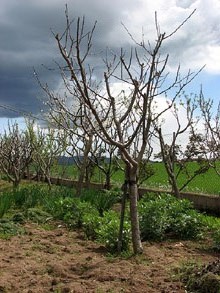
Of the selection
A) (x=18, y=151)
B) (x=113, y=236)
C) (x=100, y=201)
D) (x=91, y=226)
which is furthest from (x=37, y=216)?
(x=18, y=151)

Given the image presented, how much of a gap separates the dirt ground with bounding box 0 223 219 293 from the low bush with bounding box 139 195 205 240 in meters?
0.25

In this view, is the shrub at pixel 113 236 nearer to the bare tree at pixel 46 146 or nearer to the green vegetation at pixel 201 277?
the green vegetation at pixel 201 277

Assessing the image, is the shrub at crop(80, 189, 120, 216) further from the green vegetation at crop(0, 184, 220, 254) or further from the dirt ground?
the dirt ground

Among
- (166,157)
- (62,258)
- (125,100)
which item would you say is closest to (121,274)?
(62,258)

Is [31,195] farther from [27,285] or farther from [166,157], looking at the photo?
[27,285]

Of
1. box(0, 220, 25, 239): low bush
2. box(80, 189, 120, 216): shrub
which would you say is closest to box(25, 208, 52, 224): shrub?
box(0, 220, 25, 239): low bush

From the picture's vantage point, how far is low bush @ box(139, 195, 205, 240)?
22.0ft

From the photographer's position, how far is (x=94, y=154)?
15648 millimetres

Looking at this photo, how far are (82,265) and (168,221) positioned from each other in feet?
6.85

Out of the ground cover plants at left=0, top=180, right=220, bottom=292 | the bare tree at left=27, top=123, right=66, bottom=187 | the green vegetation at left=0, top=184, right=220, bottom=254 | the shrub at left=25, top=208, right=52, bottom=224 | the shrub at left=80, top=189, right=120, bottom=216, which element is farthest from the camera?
the bare tree at left=27, top=123, right=66, bottom=187

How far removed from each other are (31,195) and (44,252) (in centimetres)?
376

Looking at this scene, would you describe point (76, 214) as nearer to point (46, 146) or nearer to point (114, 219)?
point (114, 219)

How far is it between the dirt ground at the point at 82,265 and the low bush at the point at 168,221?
255mm

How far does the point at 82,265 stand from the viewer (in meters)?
5.09
